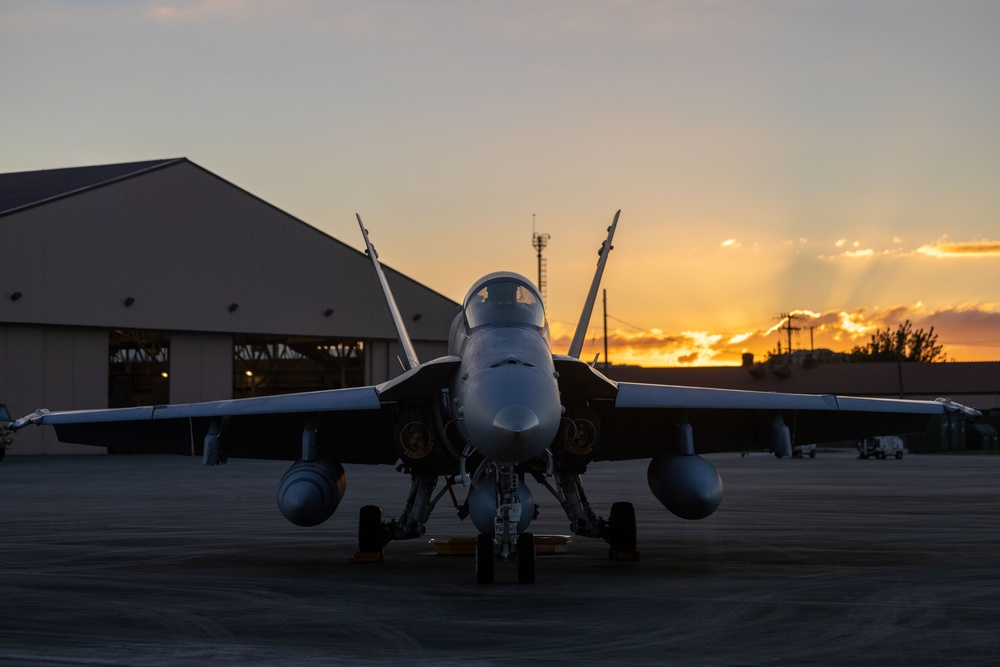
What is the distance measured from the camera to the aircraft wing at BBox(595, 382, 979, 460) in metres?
12.2

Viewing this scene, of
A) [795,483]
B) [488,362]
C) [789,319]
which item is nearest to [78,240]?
[795,483]

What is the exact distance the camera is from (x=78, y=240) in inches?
1724

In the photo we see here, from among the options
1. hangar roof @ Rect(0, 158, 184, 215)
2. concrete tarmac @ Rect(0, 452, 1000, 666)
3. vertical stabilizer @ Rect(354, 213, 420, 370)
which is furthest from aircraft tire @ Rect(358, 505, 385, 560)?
hangar roof @ Rect(0, 158, 184, 215)

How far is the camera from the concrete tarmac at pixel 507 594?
7.18 meters

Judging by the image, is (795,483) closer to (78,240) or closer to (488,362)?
(488,362)

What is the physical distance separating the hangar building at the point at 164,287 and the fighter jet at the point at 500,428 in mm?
31982

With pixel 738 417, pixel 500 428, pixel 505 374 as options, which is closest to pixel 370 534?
pixel 505 374

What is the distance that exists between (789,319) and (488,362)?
10815cm

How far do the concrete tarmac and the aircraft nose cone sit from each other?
1.31 metres

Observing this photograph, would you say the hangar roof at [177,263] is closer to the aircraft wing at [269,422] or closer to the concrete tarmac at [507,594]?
the concrete tarmac at [507,594]

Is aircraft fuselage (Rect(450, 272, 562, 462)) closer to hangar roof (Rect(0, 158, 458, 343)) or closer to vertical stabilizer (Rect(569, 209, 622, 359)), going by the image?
vertical stabilizer (Rect(569, 209, 622, 359))

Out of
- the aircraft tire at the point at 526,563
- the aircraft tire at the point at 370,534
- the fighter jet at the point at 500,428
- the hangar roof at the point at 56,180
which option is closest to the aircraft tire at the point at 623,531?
the fighter jet at the point at 500,428

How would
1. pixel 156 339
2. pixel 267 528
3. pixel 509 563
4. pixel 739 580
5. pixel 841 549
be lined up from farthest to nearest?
1. pixel 156 339
2. pixel 267 528
3. pixel 841 549
4. pixel 509 563
5. pixel 739 580

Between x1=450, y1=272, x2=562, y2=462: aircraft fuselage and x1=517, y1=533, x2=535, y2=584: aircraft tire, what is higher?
x1=450, y1=272, x2=562, y2=462: aircraft fuselage
